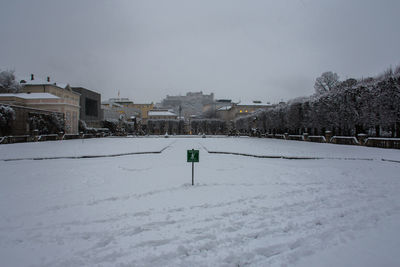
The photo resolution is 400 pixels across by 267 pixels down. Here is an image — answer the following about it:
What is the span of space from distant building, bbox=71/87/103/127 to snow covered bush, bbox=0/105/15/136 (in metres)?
31.4

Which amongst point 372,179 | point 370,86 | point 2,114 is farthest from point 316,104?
point 2,114

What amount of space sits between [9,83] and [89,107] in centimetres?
1941

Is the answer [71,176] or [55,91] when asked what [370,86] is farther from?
[55,91]

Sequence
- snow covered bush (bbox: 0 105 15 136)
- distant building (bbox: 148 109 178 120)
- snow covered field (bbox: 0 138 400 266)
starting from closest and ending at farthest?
snow covered field (bbox: 0 138 400 266)
snow covered bush (bbox: 0 105 15 136)
distant building (bbox: 148 109 178 120)

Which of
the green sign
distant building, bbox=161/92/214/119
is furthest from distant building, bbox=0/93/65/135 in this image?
distant building, bbox=161/92/214/119

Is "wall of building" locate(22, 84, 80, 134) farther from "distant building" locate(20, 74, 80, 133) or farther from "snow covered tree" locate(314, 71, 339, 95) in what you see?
"snow covered tree" locate(314, 71, 339, 95)

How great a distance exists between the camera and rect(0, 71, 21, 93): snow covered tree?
4369 centimetres

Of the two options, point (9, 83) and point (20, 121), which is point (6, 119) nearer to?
point (20, 121)

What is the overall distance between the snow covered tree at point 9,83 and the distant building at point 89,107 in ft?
48.3

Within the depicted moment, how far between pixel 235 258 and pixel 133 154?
1305cm

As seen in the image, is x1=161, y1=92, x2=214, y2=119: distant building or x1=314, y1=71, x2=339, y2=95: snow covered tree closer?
x1=314, y1=71, x2=339, y2=95: snow covered tree

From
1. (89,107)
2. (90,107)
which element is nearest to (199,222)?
(89,107)

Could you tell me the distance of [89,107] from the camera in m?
62.8

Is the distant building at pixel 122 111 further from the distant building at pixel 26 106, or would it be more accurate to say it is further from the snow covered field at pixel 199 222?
the snow covered field at pixel 199 222
